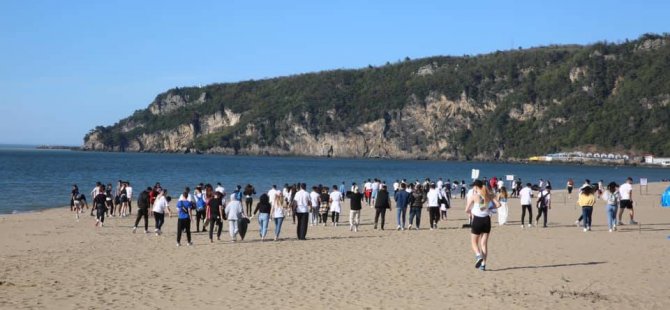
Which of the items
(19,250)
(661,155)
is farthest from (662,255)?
(661,155)

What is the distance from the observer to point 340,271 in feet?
46.5

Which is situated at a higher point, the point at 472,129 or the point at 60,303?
the point at 472,129

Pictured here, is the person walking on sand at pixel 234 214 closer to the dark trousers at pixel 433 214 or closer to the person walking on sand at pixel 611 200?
the dark trousers at pixel 433 214

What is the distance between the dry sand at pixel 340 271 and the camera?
37.4ft

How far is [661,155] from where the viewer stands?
531 feet

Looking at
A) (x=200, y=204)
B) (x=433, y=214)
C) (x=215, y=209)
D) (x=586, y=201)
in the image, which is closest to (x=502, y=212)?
(x=433, y=214)

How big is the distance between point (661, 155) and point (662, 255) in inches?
6204

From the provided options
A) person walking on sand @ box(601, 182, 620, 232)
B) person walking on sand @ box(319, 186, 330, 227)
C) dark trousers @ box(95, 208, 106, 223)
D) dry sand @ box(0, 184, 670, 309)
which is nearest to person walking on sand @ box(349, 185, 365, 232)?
dry sand @ box(0, 184, 670, 309)

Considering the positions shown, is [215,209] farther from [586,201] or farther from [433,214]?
[586,201]

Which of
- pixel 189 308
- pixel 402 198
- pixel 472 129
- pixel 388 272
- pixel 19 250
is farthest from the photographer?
pixel 472 129

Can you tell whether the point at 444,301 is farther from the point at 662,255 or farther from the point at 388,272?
the point at 662,255

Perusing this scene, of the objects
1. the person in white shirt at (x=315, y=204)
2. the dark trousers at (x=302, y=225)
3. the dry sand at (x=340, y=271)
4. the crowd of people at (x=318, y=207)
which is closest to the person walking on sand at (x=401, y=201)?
the crowd of people at (x=318, y=207)

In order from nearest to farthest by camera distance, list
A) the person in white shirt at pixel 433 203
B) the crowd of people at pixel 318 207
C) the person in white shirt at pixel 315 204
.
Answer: the crowd of people at pixel 318 207 < the person in white shirt at pixel 433 203 < the person in white shirt at pixel 315 204

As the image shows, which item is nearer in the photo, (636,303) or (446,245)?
(636,303)
